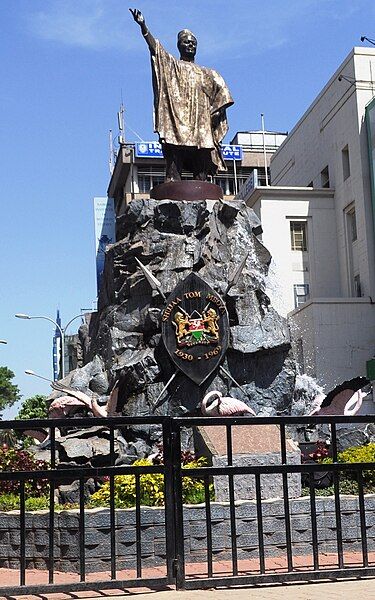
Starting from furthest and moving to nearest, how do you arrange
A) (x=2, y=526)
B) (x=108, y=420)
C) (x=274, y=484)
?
1. (x=274, y=484)
2. (x=2, y=526)
3. (x=108, y=420)

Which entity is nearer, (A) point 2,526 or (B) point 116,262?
(A) point 2,526

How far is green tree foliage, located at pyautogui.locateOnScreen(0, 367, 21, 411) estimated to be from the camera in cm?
6600

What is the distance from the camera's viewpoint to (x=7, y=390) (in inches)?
2628

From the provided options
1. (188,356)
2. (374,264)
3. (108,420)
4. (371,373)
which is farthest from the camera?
(374,264)

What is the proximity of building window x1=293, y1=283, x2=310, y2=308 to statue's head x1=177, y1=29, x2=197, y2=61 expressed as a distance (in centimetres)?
2297

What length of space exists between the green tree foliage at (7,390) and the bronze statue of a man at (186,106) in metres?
49.6

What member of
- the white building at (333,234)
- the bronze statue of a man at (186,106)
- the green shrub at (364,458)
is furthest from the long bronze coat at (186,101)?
the white building at (333,234)

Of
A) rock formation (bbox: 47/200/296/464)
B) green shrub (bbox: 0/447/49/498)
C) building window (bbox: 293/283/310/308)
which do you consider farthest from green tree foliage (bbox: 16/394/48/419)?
green shrub (bbox: 0/447/49/498)

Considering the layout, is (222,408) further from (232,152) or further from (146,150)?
(232,152)

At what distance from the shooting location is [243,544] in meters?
9.04

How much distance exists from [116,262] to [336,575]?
36.5 feet

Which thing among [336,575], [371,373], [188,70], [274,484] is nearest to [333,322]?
[371,373]

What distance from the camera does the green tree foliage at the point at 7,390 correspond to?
217 ft

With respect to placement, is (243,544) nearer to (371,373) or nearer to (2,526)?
(2,526)
